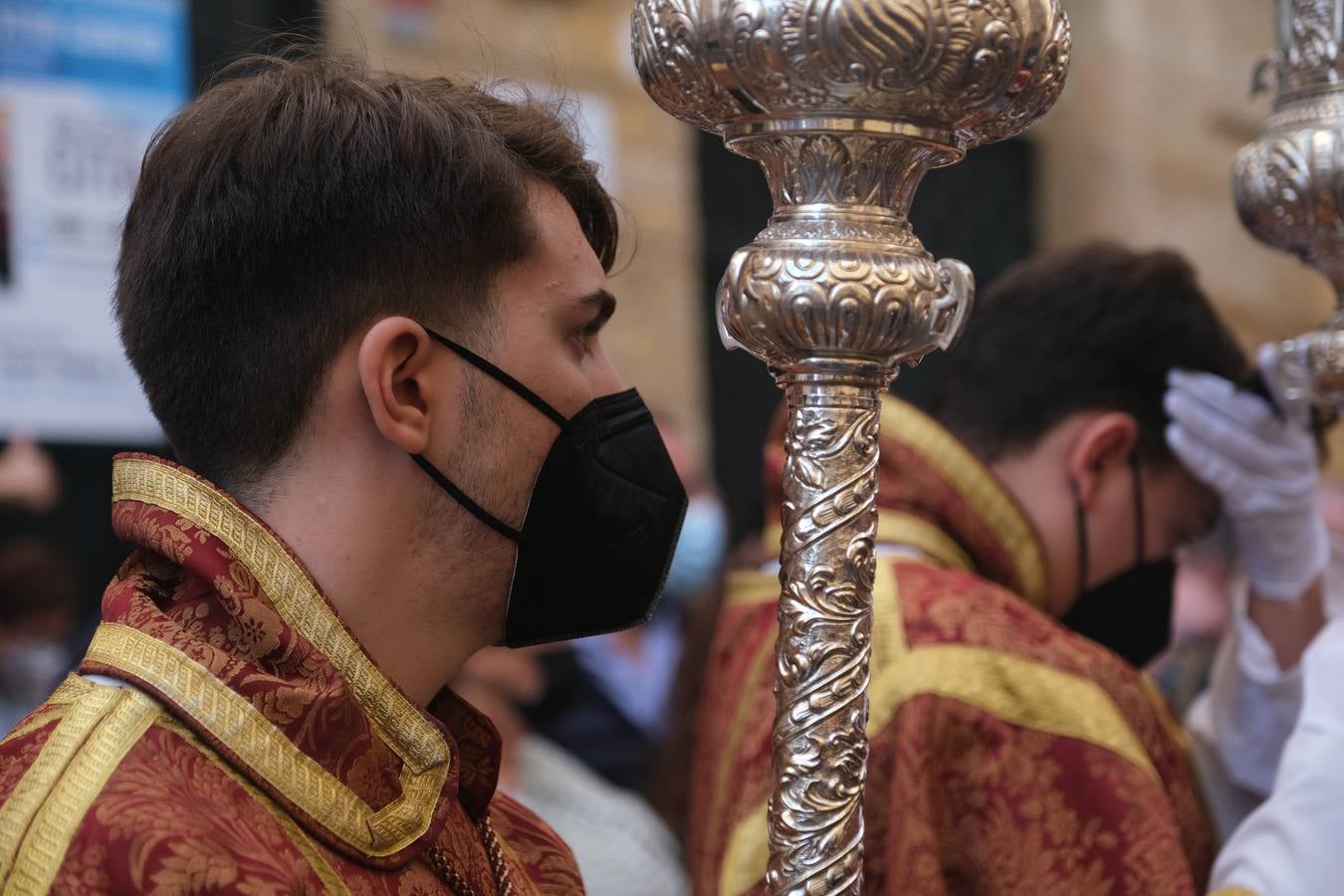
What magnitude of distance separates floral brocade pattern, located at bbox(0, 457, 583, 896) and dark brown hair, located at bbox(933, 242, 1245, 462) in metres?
1.48

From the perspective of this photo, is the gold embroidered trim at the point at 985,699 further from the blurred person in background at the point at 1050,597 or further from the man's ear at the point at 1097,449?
the man's ear at the point at 1097,449

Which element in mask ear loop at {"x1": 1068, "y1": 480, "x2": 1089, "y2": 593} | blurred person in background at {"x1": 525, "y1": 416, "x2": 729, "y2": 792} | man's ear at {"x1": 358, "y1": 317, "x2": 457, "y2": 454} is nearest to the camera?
man's ear at {"x1": 358, "y1": 317, "x2": 457, "y2": 454}

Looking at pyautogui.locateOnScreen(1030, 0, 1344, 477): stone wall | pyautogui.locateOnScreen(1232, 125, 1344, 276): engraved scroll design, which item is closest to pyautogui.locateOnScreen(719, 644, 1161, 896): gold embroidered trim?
pyautogui.locateOnScreen(1232, 125, 1344, 276): engraved scroll design

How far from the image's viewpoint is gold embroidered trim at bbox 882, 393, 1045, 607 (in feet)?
8.96

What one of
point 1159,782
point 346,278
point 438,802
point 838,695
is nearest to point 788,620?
point 838,695

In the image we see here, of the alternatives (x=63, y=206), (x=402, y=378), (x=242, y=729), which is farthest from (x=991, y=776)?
(x=63, y=206)

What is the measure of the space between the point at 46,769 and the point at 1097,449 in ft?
6.14

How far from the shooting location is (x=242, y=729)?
4.97 ft

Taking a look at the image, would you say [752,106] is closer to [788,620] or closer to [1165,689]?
[788,620]

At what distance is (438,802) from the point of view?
1.68 meters

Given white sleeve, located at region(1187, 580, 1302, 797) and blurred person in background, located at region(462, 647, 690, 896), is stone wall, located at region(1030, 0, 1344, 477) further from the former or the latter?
white sleeve, located at region(1187, 580, 1302, 797)

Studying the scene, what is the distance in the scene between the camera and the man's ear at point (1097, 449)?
9.34ft

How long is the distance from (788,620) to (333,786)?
17.1 inches

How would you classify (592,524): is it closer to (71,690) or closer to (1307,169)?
(71,690)
